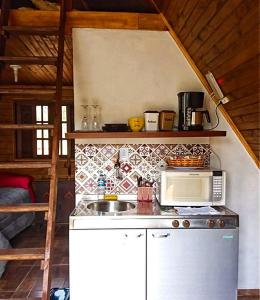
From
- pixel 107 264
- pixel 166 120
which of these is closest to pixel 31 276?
pixel 107 264

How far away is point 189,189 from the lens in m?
2.47

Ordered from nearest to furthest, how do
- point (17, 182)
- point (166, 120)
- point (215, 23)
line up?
1. point (215, 23)
2. point (166, 120)
3. point (17, 182)

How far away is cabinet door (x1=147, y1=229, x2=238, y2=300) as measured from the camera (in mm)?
2238

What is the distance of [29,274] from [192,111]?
2.49 meters

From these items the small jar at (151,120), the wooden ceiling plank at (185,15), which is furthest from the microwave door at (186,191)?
the wooden ceiling plank at (185,15)

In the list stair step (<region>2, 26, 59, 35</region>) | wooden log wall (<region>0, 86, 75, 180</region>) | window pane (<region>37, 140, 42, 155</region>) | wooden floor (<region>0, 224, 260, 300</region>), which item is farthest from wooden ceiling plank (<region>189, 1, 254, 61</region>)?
window pane (<region>37, 140, 42, 155</region>)

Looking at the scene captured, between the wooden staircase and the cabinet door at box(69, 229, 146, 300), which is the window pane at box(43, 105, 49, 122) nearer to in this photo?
the wooden staircase

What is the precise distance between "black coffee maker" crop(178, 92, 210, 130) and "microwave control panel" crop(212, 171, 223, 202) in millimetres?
473

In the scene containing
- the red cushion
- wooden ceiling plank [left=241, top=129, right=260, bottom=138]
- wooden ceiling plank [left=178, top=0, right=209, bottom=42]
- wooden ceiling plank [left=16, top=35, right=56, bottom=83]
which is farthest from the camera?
the red cushion

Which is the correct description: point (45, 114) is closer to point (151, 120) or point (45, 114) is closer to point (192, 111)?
point (151, 120)

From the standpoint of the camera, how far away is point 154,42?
9.25 feet

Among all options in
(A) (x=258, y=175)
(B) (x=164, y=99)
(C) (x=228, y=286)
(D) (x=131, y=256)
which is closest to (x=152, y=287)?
(D) (x=131, y=256)

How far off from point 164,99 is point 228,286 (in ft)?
5.57

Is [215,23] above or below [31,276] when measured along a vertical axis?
above
